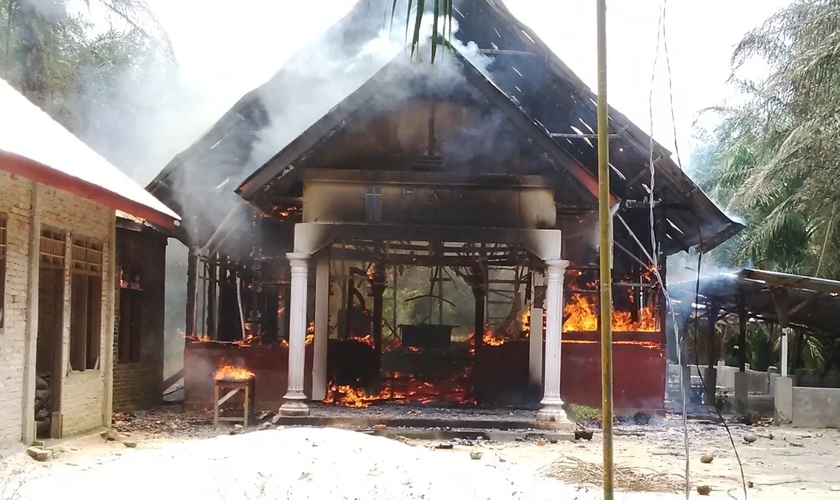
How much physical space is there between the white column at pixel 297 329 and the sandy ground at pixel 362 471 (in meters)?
2.35

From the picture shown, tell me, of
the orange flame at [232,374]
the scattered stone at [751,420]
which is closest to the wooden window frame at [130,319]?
the orange flame at [232,374]

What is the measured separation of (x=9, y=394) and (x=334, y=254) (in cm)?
835

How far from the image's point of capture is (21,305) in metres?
10.4

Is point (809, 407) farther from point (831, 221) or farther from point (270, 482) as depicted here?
point (270, 482)

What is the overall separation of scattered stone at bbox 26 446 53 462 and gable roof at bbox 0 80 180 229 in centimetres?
305

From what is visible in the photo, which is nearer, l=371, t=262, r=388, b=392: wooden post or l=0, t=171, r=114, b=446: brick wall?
l=0, t=171, r=114, b=446: brick wall

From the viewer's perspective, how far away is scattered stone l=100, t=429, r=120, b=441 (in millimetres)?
12151

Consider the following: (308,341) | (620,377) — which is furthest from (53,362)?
(620,377)

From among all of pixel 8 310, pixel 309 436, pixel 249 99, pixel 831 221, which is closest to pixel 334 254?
pixel 249 99

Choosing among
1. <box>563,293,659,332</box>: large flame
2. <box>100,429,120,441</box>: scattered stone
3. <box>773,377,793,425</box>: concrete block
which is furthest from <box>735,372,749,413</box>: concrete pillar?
<box>100,429,120,441</box>: scattered stone

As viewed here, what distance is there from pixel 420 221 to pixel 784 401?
26.0 ft

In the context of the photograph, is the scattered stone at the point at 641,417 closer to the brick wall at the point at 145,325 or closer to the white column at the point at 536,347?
the white column at the point at 536,347

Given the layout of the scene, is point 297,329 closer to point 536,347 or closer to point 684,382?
point 536,347

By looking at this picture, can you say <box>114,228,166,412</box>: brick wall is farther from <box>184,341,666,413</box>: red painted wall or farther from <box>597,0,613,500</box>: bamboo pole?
<box>597,0,613,500</box>: bamboo pole
